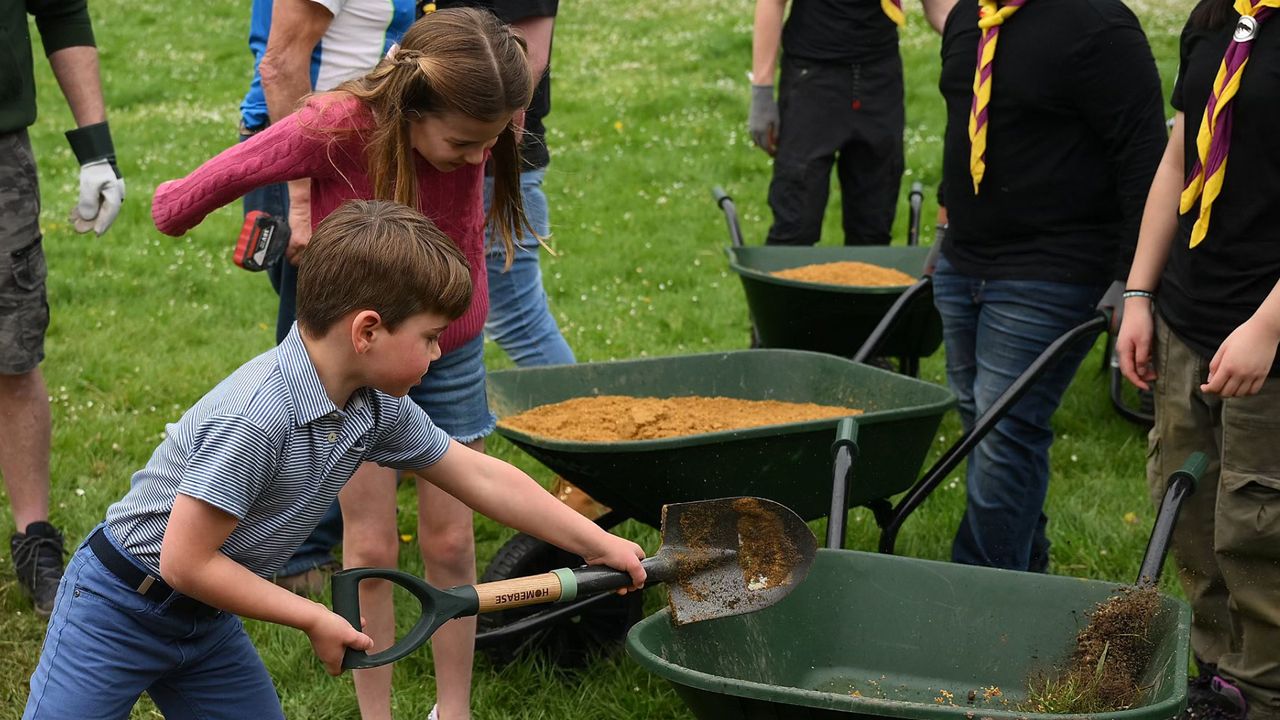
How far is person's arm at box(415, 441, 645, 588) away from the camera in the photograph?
2.24 m

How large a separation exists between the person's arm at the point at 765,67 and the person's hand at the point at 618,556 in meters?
3.21

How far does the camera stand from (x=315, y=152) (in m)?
2.44

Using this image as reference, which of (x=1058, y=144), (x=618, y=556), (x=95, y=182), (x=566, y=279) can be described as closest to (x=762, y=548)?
(x=618, y=556)

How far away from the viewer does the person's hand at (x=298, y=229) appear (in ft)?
9.81

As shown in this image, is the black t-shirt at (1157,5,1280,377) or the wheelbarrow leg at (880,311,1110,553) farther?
the wheelbarrow leg at (880,311,1110,553)

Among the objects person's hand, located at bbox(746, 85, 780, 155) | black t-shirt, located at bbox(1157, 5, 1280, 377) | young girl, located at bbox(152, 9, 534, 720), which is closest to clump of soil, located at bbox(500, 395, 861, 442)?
young girl, located at bbox(152, 9, 534, 720)

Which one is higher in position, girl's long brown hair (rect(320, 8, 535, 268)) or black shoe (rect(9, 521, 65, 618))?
girl's long brown hair (rect(320, 8, 535, 268))

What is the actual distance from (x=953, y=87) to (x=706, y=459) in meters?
1.26

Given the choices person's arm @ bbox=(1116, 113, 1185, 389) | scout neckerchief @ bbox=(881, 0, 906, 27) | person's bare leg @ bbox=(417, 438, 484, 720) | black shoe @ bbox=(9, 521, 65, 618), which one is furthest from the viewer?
scout neckerchief @ bbox=(881, 0, 906, 27)

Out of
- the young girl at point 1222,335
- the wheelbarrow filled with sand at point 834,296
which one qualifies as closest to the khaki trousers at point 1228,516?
the young girl at point 1222,335

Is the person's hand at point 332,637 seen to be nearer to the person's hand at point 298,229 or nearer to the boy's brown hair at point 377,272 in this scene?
the boy's brown hair at point 377,272

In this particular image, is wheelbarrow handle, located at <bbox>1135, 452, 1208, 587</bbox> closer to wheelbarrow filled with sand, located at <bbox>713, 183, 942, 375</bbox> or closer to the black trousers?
wheelbarrow filled with sand, located at <bbox>713, 183, 942, 375</bbox>

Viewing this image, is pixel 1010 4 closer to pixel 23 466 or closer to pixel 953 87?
pixel 953 87

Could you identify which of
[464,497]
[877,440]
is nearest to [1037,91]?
[877,440]
